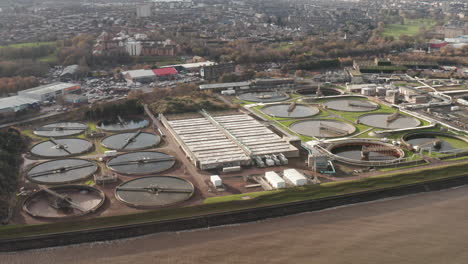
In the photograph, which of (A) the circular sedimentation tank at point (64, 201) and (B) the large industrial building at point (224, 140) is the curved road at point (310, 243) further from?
(B) the large industrial building at point (224, 140)

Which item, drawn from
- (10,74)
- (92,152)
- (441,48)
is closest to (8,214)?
(92,152)

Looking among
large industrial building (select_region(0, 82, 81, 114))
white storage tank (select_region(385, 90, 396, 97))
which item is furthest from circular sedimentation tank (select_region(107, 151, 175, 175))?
white storage tank (select_region(385, 90, 396, 97))

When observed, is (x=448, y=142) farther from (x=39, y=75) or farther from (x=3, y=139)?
(x=39, y=75)

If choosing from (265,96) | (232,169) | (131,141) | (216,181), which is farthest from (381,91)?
(216,181)

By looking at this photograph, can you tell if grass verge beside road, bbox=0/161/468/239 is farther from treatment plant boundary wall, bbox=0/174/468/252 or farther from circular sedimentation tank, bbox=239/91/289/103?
circular sedimentation tank, bbox=239/91/289/103

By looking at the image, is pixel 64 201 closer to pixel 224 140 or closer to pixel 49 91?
pixel 224 140

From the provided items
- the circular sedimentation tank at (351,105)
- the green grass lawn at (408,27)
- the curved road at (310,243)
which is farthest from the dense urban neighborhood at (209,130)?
the green grass lawn at (408,27)
